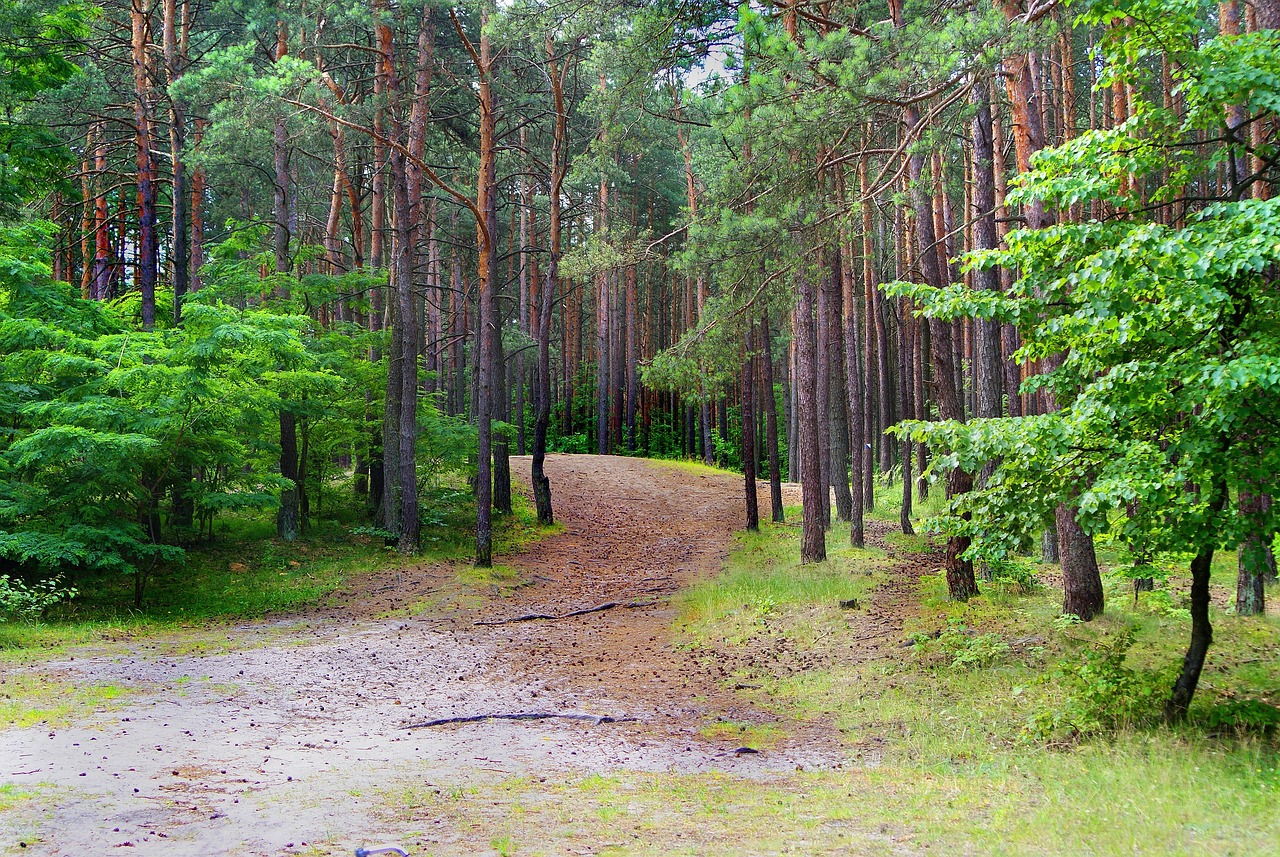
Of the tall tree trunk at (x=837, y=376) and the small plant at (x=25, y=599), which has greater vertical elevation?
the tall tree trunk at (x=837, y=376)

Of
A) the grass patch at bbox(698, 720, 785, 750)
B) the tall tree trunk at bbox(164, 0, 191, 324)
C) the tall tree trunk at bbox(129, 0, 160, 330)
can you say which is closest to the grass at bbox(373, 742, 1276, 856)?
the grass patch at bbox(698, 720, 785, 750)

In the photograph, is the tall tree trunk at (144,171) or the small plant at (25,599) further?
the tall tree trunk at (144,171)

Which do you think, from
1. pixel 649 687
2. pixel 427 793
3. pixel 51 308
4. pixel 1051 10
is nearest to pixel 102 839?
pixel 427 793

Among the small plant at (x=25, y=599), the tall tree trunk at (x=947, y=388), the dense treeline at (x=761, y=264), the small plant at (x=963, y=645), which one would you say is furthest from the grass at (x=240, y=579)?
the tall tree trunk at (x=947, y=388)

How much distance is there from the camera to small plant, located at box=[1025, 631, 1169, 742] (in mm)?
6566

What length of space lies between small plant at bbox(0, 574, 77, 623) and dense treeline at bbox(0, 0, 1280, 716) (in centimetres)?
46

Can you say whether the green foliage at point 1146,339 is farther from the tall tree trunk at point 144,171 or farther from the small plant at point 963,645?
the tall tree trunk at point 144,171

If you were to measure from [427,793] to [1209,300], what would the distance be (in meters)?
5.76

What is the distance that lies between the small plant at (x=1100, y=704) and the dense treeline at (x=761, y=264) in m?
0.29

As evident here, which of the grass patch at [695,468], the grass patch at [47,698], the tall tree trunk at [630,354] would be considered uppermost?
the tall tree trunk at [630,354]

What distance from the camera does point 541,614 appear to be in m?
13.5

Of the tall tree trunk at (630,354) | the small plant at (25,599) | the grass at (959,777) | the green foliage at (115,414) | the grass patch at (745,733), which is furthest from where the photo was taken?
the tall tree trunk at (630,354)

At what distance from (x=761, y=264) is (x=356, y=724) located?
813 centimetres

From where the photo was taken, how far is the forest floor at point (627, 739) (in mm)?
4852
